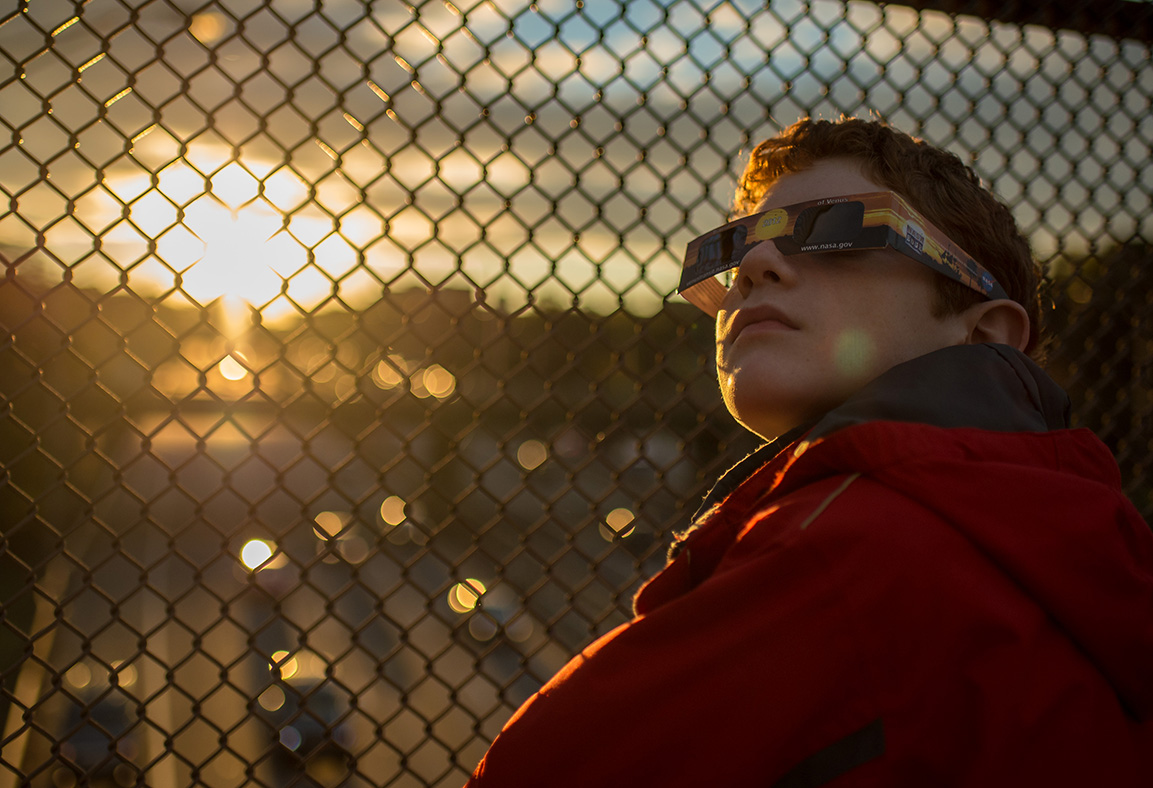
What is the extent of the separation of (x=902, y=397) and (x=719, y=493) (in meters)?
0.44

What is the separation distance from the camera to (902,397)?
110 centimetres

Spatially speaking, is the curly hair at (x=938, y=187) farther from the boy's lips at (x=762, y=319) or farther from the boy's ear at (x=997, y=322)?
the boy's lips at (x=762, y=319)

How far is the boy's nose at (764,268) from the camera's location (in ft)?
4.80

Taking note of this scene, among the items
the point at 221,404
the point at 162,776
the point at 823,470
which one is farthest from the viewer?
the point at 162,776

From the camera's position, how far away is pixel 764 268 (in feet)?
4.87

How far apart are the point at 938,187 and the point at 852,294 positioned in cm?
37

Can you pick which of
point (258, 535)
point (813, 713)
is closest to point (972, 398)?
point (813, 713)

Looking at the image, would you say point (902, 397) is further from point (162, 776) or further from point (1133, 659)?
point (162, 776)

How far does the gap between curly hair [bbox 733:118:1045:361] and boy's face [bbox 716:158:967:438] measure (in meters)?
0.08

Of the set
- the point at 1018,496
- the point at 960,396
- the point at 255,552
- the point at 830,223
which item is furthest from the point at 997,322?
the point at 255,552

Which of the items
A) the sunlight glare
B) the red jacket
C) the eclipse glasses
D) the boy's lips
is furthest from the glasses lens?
the sunlight glare

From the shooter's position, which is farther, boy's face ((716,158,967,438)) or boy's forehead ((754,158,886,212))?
boy's forehead ((754,158,886,212))

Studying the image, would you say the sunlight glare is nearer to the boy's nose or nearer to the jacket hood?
the boy's nose

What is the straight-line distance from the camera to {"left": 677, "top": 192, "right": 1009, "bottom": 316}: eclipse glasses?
1.41 metres
